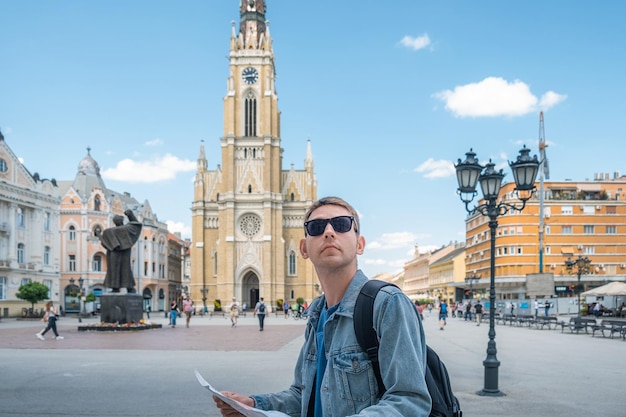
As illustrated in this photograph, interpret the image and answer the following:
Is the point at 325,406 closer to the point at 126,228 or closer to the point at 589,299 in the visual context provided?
the point at 126,228

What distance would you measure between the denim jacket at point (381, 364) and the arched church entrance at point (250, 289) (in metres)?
70.6

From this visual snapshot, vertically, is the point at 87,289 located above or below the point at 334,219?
below

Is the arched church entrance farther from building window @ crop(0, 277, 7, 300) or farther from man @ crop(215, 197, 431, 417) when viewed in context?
man @ crop(215, 197, 431, 417)

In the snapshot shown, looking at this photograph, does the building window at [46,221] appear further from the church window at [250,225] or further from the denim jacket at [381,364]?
the denim jacket at [381,364]

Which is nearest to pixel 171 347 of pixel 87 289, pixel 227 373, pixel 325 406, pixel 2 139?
pixel 227 373

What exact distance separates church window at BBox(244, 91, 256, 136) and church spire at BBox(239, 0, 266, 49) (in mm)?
7337

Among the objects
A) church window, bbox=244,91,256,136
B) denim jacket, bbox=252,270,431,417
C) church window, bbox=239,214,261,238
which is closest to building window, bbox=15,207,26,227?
church window, bbox=239,214,261,238

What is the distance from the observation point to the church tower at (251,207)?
231ft

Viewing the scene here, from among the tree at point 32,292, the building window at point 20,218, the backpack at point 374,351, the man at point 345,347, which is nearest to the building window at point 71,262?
the building window at point 20,218

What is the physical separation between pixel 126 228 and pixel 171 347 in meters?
10.9

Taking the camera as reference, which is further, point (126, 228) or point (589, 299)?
point (589, 299)

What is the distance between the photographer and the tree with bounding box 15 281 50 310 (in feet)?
147

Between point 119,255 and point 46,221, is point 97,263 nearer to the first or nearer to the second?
point 46,221

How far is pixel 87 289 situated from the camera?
62.8 metres
